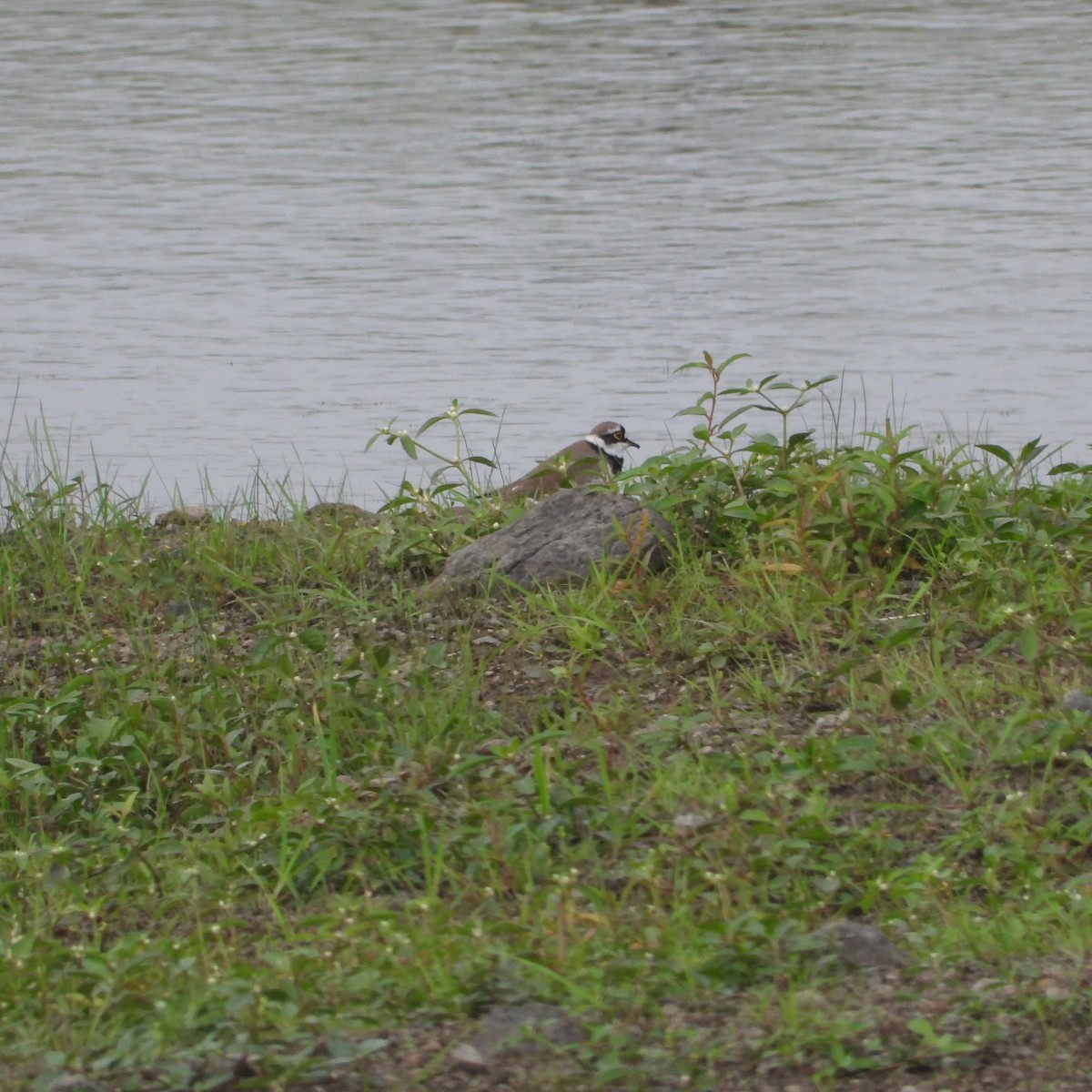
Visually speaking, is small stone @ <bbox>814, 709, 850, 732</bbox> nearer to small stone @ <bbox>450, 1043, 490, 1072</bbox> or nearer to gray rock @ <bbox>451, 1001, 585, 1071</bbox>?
gray rock @ <bbox>451, 1001, 585, 1071</bbox>

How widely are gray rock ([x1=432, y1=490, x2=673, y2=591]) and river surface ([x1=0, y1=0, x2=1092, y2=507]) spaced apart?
1.32 m

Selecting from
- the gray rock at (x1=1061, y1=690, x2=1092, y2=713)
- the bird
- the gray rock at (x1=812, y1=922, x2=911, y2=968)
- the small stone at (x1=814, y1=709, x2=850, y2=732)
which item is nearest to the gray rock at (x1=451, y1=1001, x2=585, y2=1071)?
the gray rock at (x1=812, y1=922, x2=911, y2=968)

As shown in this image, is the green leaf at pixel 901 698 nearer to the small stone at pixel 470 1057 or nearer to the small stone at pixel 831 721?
the small stone at pixel 831 721

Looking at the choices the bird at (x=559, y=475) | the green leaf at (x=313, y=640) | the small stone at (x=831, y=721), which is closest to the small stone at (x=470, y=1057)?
the small stone at (x=831, y=721)

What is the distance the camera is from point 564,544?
4.89 meters

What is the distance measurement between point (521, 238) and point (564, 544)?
531 centimetres

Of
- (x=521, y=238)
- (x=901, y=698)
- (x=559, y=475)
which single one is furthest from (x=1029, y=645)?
(x=521, y=238)

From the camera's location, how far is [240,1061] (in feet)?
9.70

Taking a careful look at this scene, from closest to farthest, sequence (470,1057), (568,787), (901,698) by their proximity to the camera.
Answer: (470,1057) < (568,787) < (901,698)

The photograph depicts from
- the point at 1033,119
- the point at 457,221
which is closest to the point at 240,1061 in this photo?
the point at 457,221

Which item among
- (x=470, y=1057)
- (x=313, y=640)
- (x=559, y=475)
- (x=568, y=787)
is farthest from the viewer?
(x=559, y=475)

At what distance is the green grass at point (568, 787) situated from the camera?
10.1 feet

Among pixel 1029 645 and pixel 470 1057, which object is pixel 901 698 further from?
pixel 470 1057

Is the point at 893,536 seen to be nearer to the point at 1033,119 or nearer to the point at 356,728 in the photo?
the point at 356,728
